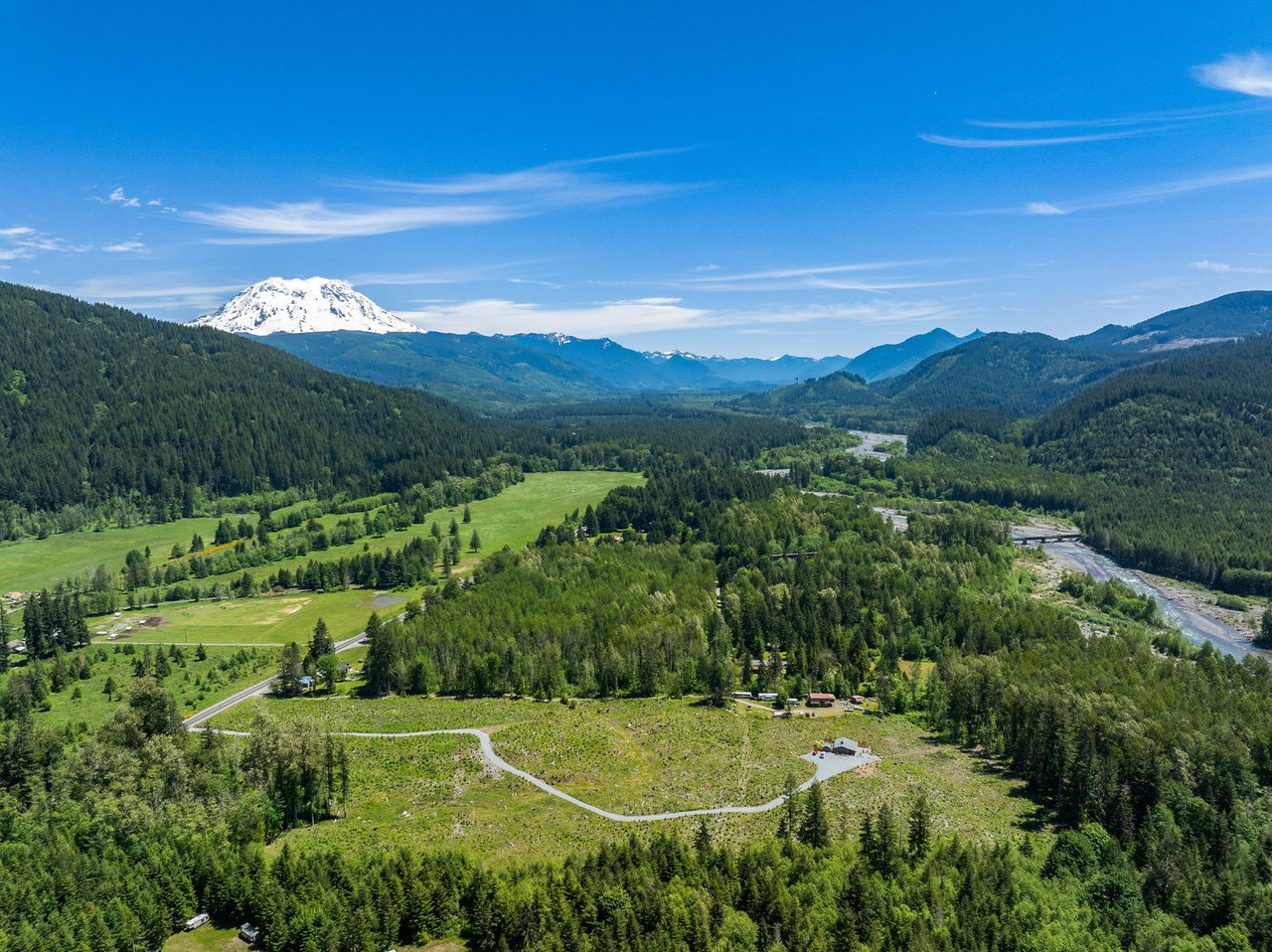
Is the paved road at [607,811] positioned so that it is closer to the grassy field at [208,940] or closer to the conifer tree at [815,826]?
the conifer tree at [815,826]

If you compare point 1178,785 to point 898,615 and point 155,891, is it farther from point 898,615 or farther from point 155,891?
point 155,891

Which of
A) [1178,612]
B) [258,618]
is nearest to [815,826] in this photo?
[258,618]

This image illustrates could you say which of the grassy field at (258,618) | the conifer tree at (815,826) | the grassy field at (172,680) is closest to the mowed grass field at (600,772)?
the conifer tree at (815,826)

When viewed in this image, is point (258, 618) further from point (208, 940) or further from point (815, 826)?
point (815, 826)

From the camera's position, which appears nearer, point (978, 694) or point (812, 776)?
point (812, 776)

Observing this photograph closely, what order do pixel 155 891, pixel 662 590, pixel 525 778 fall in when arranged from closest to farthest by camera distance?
pixel 155 891, pixel 525 778, pixel 662 590

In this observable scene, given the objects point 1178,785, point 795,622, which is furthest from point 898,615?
point 1178,785
